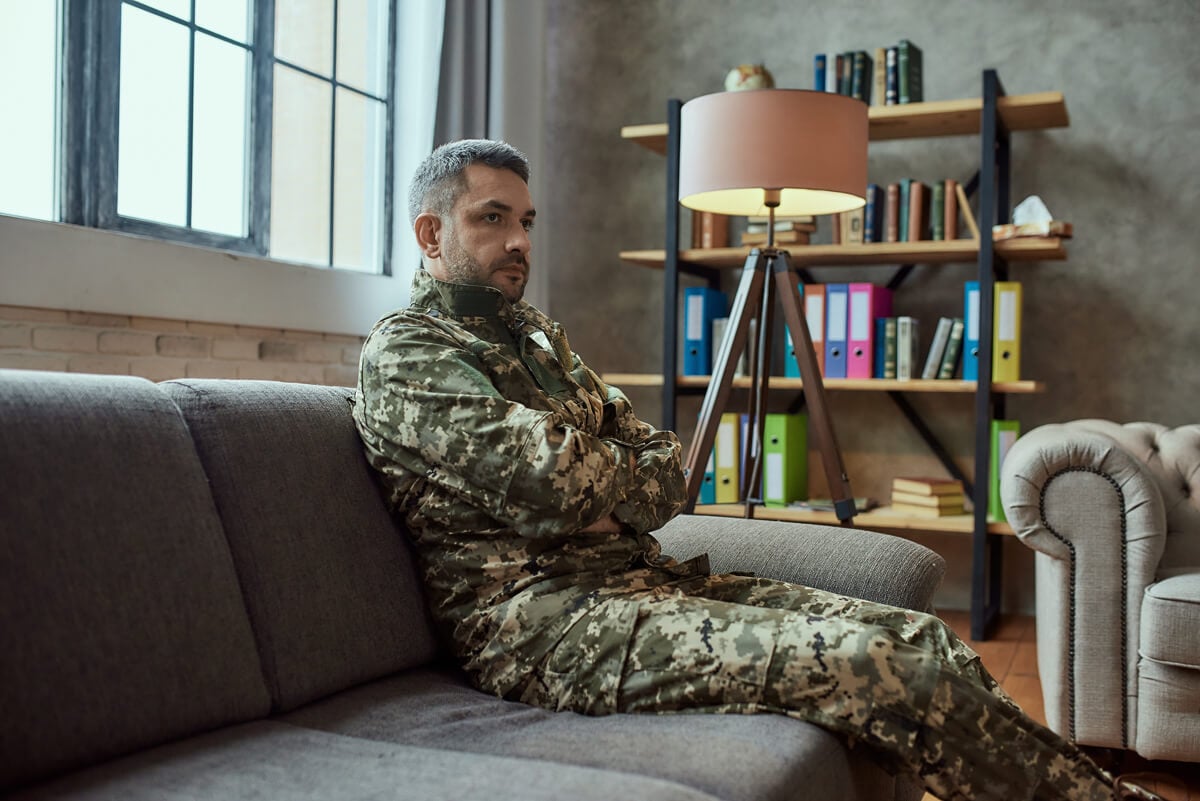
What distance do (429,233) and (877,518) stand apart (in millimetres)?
2178

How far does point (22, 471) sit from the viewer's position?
1246 millimetres

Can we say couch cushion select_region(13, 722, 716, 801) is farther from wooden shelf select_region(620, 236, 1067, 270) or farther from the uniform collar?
wooden shelf select_region(620, 236, 1067, 270)

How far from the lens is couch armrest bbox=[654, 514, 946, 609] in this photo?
1877mm

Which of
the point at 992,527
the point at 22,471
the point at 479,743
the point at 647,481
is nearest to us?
the point at 22,471

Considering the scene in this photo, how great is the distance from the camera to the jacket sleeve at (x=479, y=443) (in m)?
1.55

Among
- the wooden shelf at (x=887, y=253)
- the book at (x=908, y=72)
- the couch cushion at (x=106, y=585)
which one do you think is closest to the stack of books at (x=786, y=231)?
the wooden shelf at (x=887, y=253)

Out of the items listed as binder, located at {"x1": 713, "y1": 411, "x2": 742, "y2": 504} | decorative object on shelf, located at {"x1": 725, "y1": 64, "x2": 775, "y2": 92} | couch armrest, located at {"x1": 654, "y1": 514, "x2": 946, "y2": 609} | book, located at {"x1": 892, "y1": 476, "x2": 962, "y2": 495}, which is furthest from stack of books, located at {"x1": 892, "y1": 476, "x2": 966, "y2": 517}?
couch armrest, located at {"x1": 654, "y1": 514, "x2": 946, "y2": 609}

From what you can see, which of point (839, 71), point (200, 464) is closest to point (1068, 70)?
point (839, 71)

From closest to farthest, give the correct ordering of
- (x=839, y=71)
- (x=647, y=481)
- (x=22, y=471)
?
(x=22, y=471) → (x=647, y=481) → (x=839, y=71)

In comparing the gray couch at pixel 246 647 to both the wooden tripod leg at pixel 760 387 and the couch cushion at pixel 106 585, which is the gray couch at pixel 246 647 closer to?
the couch cushion at pixel 106 585

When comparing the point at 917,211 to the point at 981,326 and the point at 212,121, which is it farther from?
the point at 212,121

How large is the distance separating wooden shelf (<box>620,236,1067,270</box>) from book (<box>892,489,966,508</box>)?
2.59ft

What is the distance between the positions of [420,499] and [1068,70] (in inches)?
120

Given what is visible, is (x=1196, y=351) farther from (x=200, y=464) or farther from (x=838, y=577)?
(x=200, y=464)
